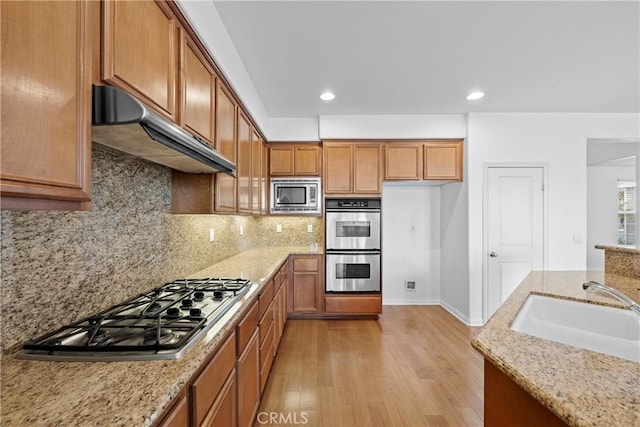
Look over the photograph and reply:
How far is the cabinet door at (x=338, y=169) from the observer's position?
387 cm

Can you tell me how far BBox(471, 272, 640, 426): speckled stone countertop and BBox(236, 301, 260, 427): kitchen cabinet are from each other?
1.11 m

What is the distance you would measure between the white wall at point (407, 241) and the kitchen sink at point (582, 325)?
285 centimetres

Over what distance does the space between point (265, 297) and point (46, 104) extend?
176 centimetres

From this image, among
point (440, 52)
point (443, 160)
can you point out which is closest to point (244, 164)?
point (440, 52)

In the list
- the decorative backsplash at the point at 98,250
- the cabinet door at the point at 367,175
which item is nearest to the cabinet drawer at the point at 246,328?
the decorative backsplash at the point at 98,250

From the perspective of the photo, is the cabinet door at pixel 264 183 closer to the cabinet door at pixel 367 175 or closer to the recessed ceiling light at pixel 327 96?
the recessed ceiling light at pixel 327 96

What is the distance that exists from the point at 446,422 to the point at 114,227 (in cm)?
236

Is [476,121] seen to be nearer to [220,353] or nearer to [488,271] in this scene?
[488,271]

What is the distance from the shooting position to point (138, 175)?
5.45ft

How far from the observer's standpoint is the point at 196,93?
66.9 inches

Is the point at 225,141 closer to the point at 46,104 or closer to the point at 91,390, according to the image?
the point at 46,104

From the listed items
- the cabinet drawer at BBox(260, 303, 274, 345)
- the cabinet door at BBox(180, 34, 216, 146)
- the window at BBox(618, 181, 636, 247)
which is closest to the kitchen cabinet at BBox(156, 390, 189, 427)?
the cabinet drawer at BBox(260, 303, 274, 345)

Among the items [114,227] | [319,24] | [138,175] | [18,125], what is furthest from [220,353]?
[319,24]

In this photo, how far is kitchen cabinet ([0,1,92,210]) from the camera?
653mm
